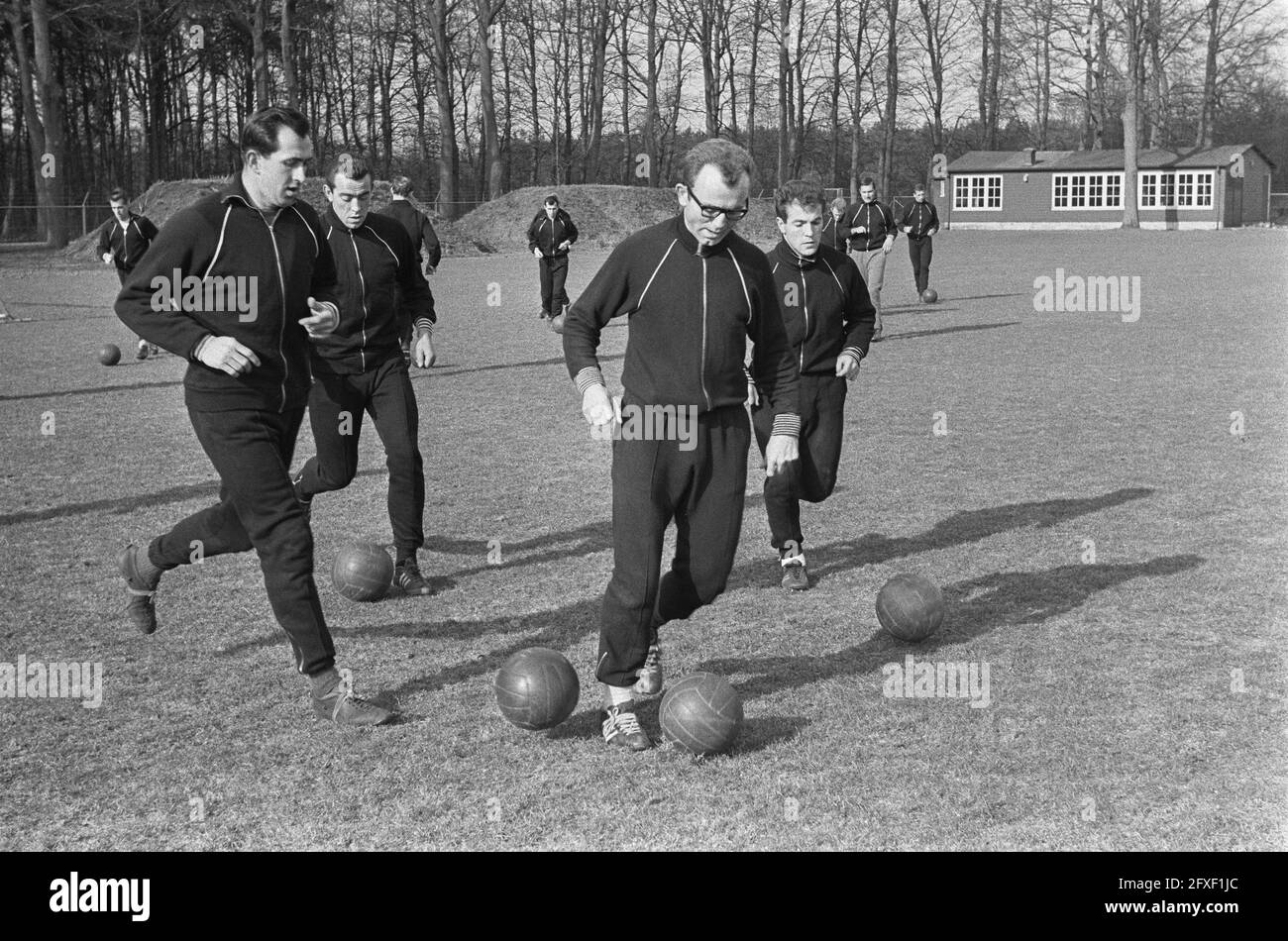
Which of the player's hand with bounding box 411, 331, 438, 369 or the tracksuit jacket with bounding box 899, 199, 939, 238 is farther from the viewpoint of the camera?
the tracksuit jacket with bounding box 899, 199, 939, 238

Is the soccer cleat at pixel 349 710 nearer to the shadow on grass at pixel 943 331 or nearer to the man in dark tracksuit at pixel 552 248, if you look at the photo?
the shadow on grass at pixel 943 331

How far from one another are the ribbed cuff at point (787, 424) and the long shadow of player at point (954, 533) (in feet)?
7.45

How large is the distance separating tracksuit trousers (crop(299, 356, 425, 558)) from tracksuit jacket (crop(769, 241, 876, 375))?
81.4 inches

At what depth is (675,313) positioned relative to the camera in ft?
16.5

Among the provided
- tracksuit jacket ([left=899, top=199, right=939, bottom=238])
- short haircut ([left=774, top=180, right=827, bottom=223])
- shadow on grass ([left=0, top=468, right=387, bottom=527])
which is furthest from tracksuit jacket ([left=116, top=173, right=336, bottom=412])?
tracksuit jacket ([left=899, top=199, right=939, bottom=238])

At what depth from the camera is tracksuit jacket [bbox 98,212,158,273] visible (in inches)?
726

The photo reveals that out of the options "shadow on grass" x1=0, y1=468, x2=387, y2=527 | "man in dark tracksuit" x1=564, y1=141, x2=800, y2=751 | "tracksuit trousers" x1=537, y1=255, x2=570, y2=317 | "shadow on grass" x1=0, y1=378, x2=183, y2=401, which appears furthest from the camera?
"tracksuit trousers" x1=537, y1=255, x2=570, y2=317

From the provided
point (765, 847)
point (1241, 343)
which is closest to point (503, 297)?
point (1241, 343)

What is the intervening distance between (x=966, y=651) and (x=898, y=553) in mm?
1871

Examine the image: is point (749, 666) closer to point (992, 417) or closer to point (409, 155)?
point (992, 417)

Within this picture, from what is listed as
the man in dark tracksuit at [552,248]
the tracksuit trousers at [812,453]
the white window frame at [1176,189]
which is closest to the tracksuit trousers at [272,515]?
the tracksuit trousers at [812,453]

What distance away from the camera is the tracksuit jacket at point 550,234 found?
22891 mm

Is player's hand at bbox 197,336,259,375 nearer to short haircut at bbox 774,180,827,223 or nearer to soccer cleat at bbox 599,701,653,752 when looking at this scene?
soccer cleat at bbox 599,701,653,752

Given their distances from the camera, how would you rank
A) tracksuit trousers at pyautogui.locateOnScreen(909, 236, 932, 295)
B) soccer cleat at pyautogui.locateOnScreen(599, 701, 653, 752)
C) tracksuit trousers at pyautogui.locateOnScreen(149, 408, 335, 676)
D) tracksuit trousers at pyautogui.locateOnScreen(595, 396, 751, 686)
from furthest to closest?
1. tracksuit trousers at pyautogui.locateOnScreen(909, 236, 932, 295)
2. tracksuit trousers at pyautogui.locateOnScreen(149, 408, 335, 676)
3. soccer cleat at pyautogui.locateOnScreen(599, 701, 653, 752)
4. tracksuit trousers at pyautogui.locateOnScreen(595, 396, 751, 686)
